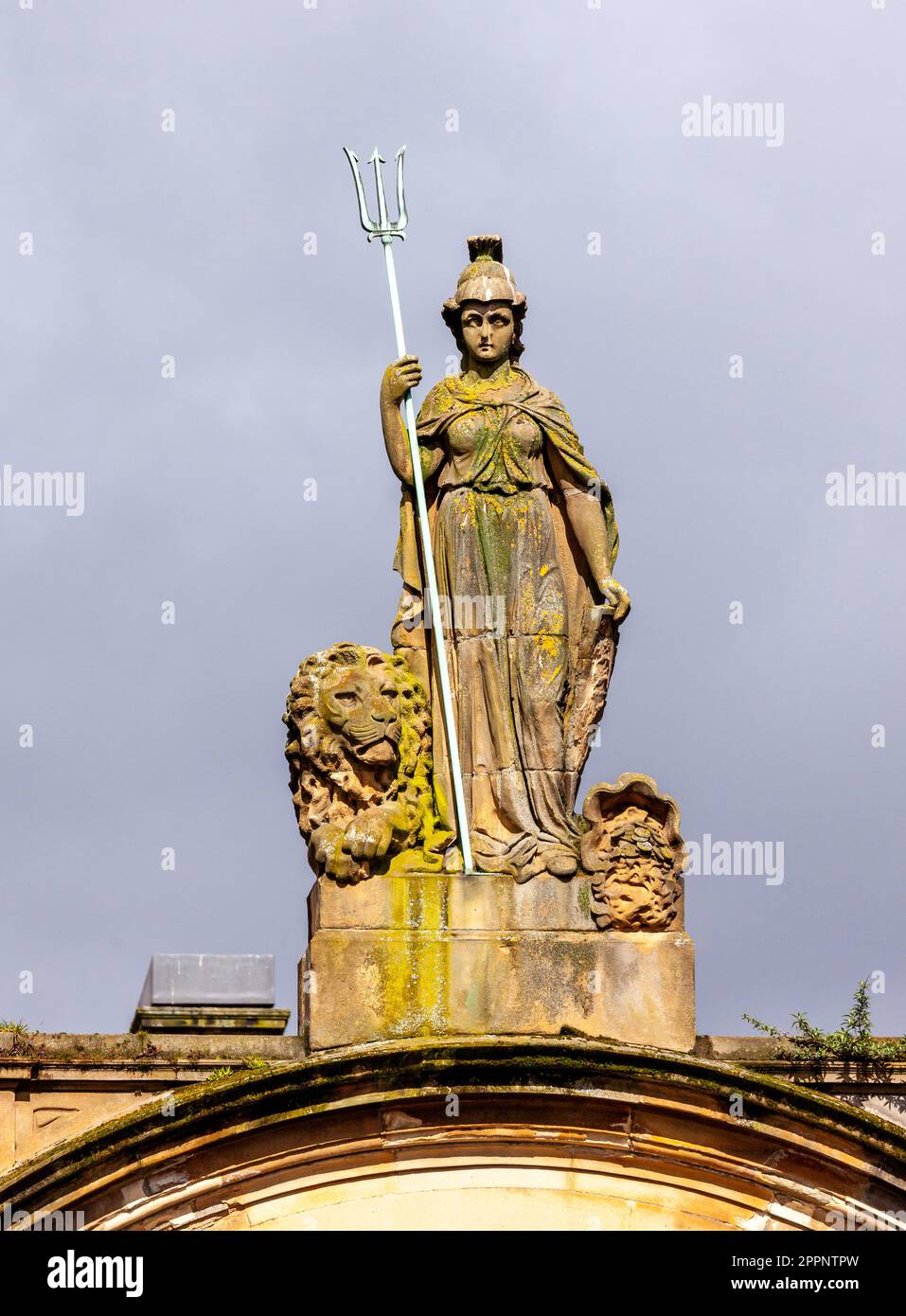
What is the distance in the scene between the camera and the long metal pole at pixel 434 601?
20688 mm

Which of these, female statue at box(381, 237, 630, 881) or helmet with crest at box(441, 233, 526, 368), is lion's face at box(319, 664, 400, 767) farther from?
helmet with crest at box(441, 233, 526, 368)

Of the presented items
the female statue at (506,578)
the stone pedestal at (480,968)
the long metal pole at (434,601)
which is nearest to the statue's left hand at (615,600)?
the female statue at (506,578)

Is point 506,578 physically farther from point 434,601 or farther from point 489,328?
point 489,328

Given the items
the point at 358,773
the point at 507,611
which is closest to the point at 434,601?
the point at 507,611

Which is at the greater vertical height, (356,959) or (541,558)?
(541,558)

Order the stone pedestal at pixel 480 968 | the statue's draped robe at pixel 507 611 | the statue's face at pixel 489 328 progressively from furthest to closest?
the statue's face at pixel 489 328 < the statue's draped robe at pixel 507 611 < the stone pedestal at pixel 480 968

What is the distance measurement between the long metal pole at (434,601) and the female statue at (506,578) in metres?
0.08

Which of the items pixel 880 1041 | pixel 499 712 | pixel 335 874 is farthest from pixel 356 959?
pixel 880 1041

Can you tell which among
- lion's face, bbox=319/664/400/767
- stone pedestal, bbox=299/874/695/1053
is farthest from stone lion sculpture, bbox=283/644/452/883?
stone pedestal, bbox=299/874/695/1053

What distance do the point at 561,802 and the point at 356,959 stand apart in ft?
5.77

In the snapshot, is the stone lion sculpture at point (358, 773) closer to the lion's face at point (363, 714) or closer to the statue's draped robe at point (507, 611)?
the lion's face at point (363, 714)

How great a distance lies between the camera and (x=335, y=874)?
20344 mm

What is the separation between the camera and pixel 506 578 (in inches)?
838
